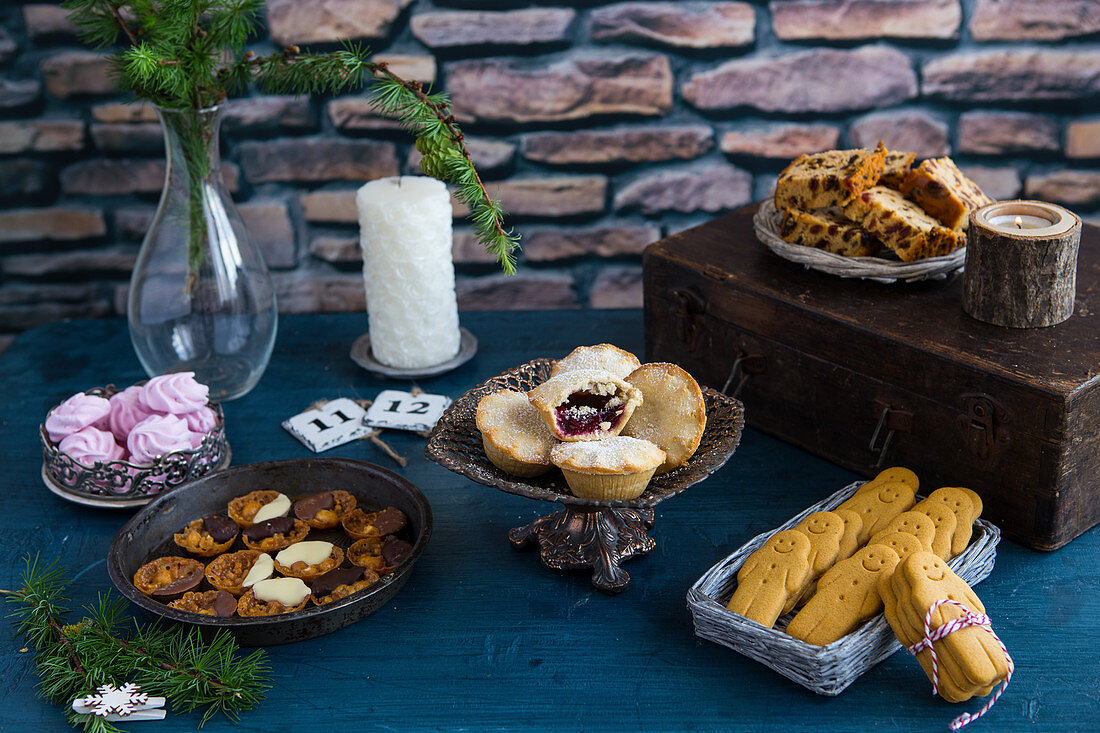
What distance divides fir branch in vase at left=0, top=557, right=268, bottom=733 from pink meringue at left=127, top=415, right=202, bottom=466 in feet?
0.57

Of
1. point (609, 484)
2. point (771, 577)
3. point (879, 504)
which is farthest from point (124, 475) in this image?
point (879, 504)

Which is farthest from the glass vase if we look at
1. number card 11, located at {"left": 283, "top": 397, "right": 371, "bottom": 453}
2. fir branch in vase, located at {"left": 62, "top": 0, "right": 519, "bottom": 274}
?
number card 11, located at {"left": 283, "top": 397, "right": 371, "bottom": 453}

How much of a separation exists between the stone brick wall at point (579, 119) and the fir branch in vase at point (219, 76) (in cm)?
36

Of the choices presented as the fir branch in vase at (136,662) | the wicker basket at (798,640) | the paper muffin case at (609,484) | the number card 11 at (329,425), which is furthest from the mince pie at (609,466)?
the number card 11 at (329,425)

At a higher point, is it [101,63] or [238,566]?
[101,63]

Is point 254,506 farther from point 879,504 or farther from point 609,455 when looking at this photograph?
point 879,504

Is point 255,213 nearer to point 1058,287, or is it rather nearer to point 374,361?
point 374,361

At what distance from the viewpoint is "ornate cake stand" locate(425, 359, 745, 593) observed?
0.92 meters

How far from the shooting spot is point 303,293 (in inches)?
69.2

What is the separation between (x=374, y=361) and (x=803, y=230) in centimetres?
60

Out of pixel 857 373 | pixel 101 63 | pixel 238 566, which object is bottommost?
pixel 238 566

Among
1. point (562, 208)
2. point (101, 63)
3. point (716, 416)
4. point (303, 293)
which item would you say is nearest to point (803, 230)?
point (716, 416)

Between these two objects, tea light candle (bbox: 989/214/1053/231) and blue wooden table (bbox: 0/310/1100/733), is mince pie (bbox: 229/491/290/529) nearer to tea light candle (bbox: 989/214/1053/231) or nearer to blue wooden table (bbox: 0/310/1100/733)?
blue wooden table (bbox: 0/310/1100/733)

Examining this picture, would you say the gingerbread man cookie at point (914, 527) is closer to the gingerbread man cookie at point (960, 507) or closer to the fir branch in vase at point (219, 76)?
the gingerbread man cookie at point (960, 507)
